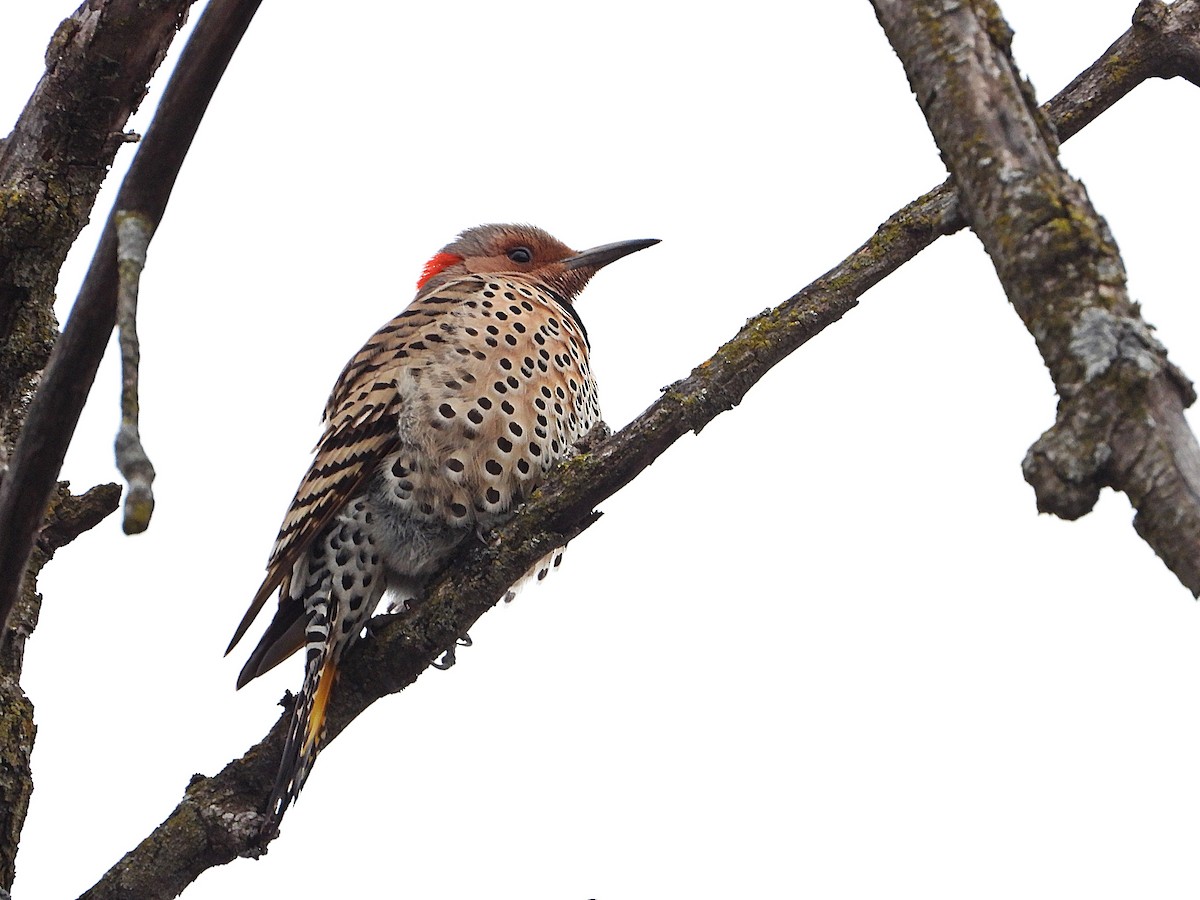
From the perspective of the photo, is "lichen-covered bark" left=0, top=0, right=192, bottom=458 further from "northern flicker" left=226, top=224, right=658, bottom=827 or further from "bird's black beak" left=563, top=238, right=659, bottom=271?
"bird's black beak" left=563, top=238, right=659, bottom=271

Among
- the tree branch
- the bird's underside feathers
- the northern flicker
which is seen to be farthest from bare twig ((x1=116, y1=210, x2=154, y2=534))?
the bird's underside feathers

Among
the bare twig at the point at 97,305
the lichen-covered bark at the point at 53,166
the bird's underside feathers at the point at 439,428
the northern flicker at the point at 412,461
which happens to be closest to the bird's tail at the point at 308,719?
the northern flicker at the point at 412,461

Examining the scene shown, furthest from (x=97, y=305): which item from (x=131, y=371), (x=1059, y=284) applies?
(x=1059, y=284)

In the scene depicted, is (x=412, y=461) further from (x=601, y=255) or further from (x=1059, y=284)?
(x=1059, y=284)

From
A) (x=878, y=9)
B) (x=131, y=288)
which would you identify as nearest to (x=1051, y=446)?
(x=878, y=9)

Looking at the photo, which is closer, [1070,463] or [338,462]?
[1070,463]

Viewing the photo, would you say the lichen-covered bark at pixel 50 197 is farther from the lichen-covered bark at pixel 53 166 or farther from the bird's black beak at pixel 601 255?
the bird's black beak at pixel 601 255
